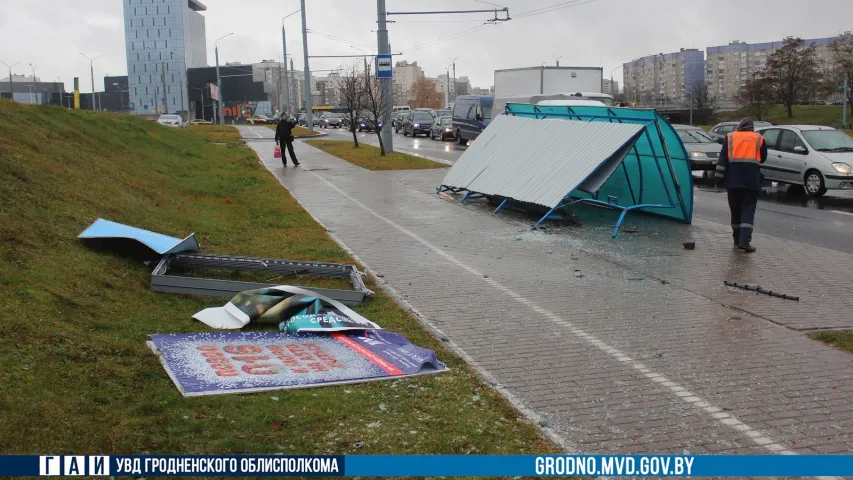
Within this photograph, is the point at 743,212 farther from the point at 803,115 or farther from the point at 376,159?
the point at 803,115

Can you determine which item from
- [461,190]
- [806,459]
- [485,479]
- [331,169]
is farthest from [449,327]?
[331,169]

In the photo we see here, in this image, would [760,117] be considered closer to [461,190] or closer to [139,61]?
[461,190]

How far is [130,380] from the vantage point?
5355 millimetres

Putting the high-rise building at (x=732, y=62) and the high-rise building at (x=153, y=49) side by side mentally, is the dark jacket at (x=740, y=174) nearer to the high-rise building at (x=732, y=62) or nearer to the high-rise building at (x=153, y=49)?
the high-rise building at (x=732, y=62)

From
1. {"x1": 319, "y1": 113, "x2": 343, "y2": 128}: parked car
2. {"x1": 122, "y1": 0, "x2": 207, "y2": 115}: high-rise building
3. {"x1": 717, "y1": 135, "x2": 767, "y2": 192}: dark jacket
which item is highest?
{"x1": 122, "y1": 0, "x2": 207, "y2": 115}: high-rise building

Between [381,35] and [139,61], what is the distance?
115273 mm

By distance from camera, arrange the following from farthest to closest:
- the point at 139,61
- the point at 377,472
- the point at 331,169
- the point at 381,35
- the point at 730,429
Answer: the point at 139,61 < the point at 381,35 < the point at 331,169 < the point at 730,429 < the point at 377,472

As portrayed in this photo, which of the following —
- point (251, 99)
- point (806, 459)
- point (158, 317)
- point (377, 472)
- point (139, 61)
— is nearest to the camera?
point (377, 472)

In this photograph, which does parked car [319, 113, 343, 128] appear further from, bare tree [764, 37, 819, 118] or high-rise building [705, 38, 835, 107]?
high-rise building [705, 38, 835, 107]

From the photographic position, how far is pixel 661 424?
5.21m

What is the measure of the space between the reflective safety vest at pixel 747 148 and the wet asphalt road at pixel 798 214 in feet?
6.19

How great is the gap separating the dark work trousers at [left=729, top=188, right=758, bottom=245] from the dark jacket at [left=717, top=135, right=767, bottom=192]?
0.28 feet

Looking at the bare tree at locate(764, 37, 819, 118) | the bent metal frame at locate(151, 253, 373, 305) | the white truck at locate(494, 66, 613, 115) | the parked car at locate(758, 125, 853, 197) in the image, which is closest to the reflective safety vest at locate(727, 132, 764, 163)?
the bent metal frame at locate(151, 253, 373, 305)

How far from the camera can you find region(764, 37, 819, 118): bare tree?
6194 cm
